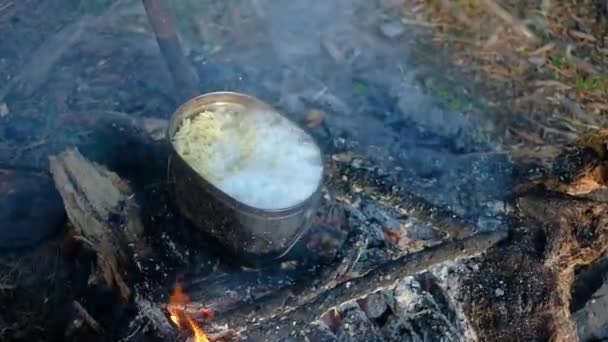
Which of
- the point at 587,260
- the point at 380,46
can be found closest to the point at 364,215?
the point at 587,260

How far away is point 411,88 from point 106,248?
310cm

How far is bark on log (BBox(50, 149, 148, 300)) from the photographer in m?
3.51

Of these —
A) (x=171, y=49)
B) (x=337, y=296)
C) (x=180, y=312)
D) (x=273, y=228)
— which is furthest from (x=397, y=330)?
(x=171, y=49)

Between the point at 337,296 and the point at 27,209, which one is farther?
the point at 27,209

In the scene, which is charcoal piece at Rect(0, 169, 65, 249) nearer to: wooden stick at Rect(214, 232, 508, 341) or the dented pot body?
the dented pot body

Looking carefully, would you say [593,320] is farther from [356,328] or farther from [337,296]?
[337,296]

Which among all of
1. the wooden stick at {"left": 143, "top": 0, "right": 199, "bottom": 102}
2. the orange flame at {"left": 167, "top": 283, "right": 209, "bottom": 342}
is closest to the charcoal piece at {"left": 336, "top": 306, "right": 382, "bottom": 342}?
the orange flame at {"left": 167, "top": 283, "right": 209, "bottom": 342}

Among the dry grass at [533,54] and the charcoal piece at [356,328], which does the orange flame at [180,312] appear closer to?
the charcoal piece at [356,328]

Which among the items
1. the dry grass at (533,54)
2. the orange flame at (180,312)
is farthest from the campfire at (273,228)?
the dry grass at (533,54)

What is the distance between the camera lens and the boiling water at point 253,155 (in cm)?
324

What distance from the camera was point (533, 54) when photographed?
6.31 m

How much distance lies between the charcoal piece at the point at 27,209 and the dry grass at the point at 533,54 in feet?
11.4

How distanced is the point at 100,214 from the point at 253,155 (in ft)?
2.80

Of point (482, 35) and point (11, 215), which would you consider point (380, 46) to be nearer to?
point (482, 35)
